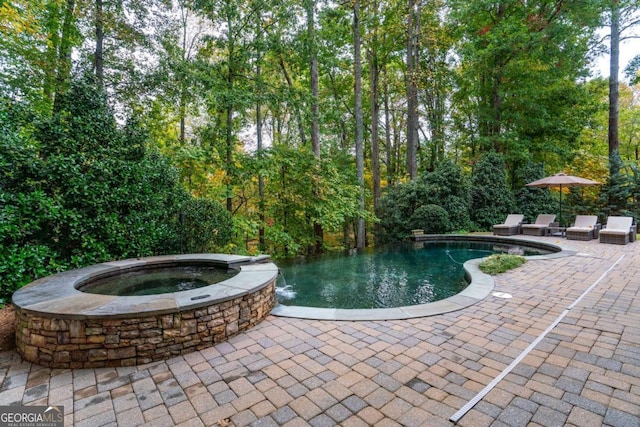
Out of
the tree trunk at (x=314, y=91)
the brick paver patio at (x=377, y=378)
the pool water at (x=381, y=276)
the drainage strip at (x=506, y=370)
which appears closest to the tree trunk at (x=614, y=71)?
the pool water at (x=381, y=276)

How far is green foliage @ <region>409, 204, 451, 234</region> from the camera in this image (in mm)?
10477

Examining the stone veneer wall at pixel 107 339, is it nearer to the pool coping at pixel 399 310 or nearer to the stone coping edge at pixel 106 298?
the stone coping edge at pixel 106 298

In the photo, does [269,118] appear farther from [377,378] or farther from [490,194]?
[377,378]

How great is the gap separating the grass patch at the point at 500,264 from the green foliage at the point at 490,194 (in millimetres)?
6199

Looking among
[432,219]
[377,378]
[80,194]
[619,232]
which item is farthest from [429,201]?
[80,194]

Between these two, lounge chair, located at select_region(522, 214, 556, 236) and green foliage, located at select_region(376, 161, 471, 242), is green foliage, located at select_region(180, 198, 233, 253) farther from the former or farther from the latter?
lounge chair, located at select_region(522, 214, 556, 236)

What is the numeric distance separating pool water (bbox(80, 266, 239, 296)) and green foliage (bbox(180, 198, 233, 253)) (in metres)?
1.20

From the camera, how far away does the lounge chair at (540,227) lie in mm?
9648

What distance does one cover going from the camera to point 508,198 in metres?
11.8

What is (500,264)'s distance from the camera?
5.43m

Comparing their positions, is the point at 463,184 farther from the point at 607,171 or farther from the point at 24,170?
the point at 24,170

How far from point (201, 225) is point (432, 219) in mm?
7819

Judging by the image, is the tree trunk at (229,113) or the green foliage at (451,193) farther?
Answer: the green foliage at (451,193)

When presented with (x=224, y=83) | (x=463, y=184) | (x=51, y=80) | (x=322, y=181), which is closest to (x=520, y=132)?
(x=463, y=184)
